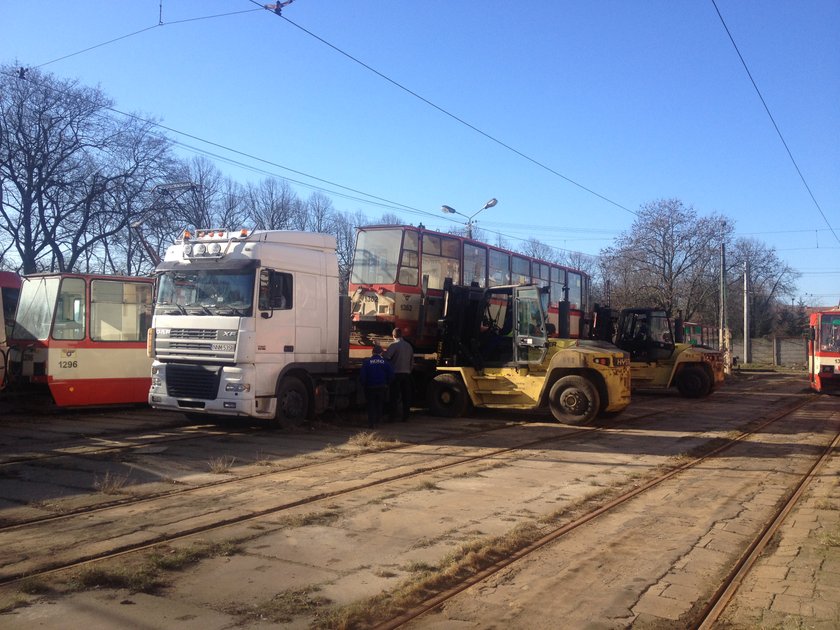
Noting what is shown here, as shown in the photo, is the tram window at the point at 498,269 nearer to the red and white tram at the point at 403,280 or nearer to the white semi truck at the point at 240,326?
the red and white tram at the point at 403,280

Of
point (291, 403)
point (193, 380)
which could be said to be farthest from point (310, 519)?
point (291, 403)

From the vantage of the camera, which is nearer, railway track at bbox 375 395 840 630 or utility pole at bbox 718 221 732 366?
railway track at bbox 375 395 840 630

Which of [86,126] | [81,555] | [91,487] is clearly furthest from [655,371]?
[86,126]

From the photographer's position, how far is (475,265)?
1922 cm

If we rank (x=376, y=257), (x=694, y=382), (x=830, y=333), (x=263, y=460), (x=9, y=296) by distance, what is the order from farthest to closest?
1. (x=694, y=382)
2. (x=830, y=333)
3. (x=376, y=257)
4. (x=9, y=296)
5. (x=263, y=460)

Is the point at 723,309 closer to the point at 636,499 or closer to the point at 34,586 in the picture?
the point at 636,499

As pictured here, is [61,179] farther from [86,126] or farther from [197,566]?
[197,566]

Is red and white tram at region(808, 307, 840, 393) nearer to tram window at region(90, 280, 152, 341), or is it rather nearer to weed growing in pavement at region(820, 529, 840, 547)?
weed growing in pavement at region(820, 529, 840, 547)

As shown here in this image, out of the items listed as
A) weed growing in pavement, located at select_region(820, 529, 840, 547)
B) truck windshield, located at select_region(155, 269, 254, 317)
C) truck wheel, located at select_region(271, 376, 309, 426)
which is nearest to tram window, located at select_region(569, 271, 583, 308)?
truck wheel, located at select_region(271, 376, 309, 426)

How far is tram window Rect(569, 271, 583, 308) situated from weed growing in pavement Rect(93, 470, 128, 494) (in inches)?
774

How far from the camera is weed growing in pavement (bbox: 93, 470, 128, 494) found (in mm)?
7652

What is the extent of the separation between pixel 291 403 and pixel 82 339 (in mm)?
5195

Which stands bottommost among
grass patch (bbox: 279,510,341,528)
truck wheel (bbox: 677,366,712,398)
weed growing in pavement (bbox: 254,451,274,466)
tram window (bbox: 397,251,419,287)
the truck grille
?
grass patch (bbox: 279,510,341,528)

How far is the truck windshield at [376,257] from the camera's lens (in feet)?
54.2
